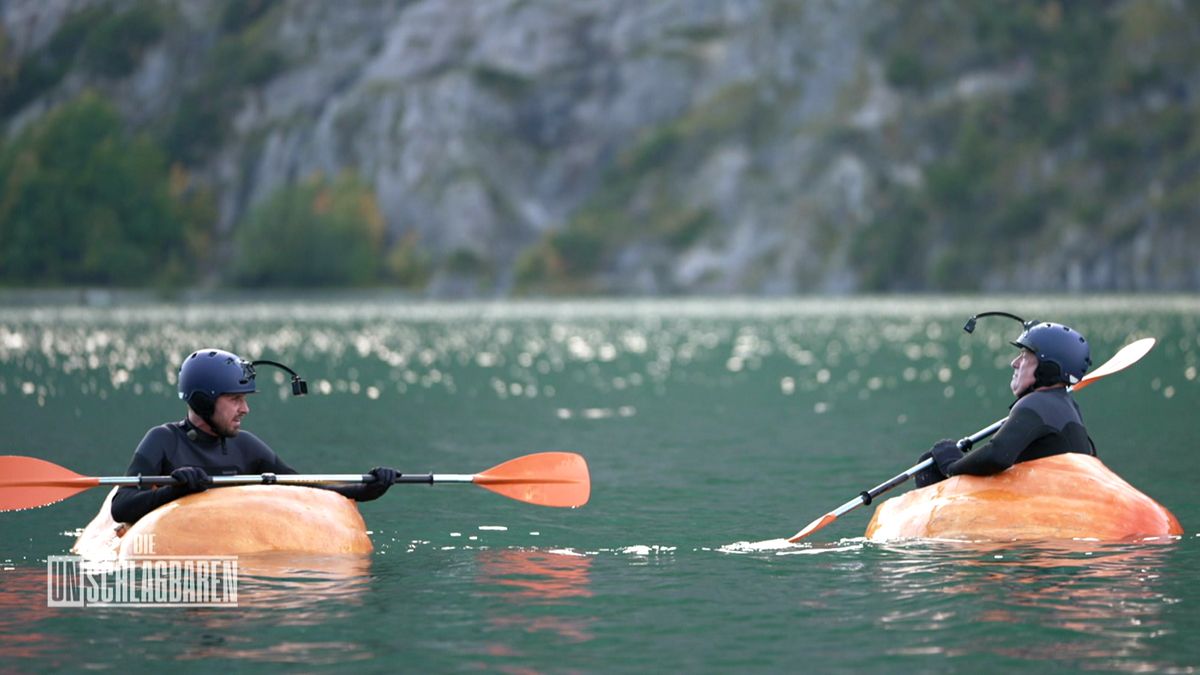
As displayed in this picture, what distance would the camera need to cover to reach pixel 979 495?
64.6 feet

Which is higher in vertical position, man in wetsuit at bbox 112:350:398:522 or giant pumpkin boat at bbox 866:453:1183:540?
man in wetsuit at bbox 112:350:398:522

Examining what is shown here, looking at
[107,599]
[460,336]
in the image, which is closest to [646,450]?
[107,599]

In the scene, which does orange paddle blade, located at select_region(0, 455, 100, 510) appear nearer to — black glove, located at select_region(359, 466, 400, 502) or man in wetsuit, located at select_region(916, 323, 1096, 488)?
black glove, located at select_region(359, 466, 400, 502)

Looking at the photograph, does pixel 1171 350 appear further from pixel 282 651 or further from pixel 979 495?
pixel 282 651

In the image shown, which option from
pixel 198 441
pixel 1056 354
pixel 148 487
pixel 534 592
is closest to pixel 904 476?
pixel 1056 354

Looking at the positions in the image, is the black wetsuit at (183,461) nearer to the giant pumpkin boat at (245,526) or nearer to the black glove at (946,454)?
the giant pumpkin boat at (245,526)

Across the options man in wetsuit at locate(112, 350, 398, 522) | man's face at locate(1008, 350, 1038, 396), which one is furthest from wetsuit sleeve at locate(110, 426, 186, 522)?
man's face at locate(1008, 350, 1038, 396)

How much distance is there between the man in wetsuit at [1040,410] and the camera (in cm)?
1925

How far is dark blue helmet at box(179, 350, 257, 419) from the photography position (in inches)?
733

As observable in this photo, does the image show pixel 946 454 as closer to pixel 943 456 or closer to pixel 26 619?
pixel 943 456

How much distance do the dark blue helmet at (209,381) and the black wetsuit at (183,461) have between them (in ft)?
1.11

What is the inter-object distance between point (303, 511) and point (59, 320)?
400 feet

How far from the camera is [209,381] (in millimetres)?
18609

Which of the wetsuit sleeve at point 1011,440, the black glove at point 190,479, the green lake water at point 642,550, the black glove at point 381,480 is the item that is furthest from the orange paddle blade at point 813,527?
the black glove at point 190,479
